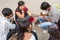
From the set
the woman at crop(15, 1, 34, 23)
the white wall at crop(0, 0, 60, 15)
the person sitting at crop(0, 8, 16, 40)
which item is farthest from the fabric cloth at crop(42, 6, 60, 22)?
the white wall at crop(0, 0, 60, 15)

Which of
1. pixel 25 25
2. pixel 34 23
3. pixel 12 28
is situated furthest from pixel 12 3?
pixel 25 25

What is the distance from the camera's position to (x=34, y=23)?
17.8ft

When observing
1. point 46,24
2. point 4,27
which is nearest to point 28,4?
point 46,24

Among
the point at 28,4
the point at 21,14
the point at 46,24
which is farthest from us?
the point at 28,4

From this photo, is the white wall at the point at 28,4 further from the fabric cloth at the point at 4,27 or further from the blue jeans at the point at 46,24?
the fabric cloth at the point at 4,27

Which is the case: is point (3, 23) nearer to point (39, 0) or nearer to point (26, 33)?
point (26, 33)

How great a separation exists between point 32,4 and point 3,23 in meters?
2.82

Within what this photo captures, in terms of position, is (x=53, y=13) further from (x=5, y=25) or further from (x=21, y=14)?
(x=5, y=25)

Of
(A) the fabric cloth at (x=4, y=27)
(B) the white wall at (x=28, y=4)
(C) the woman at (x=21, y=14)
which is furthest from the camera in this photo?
(B) the white wall at (x=28, y=4)

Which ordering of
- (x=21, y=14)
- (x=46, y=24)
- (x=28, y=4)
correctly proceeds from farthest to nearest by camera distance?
(x=28, y=4) → (x=21, y=14) → (x=46, y=24)

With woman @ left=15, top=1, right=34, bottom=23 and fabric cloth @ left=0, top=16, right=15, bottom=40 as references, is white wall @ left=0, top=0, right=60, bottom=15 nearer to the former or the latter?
woman @ left=15, top=1, right=34, bottom=23

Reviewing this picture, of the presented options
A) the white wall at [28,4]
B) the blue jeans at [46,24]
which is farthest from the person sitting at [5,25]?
the white wall at [28,4]

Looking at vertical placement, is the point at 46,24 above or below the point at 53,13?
below

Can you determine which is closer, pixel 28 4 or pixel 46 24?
pixel 46 24
